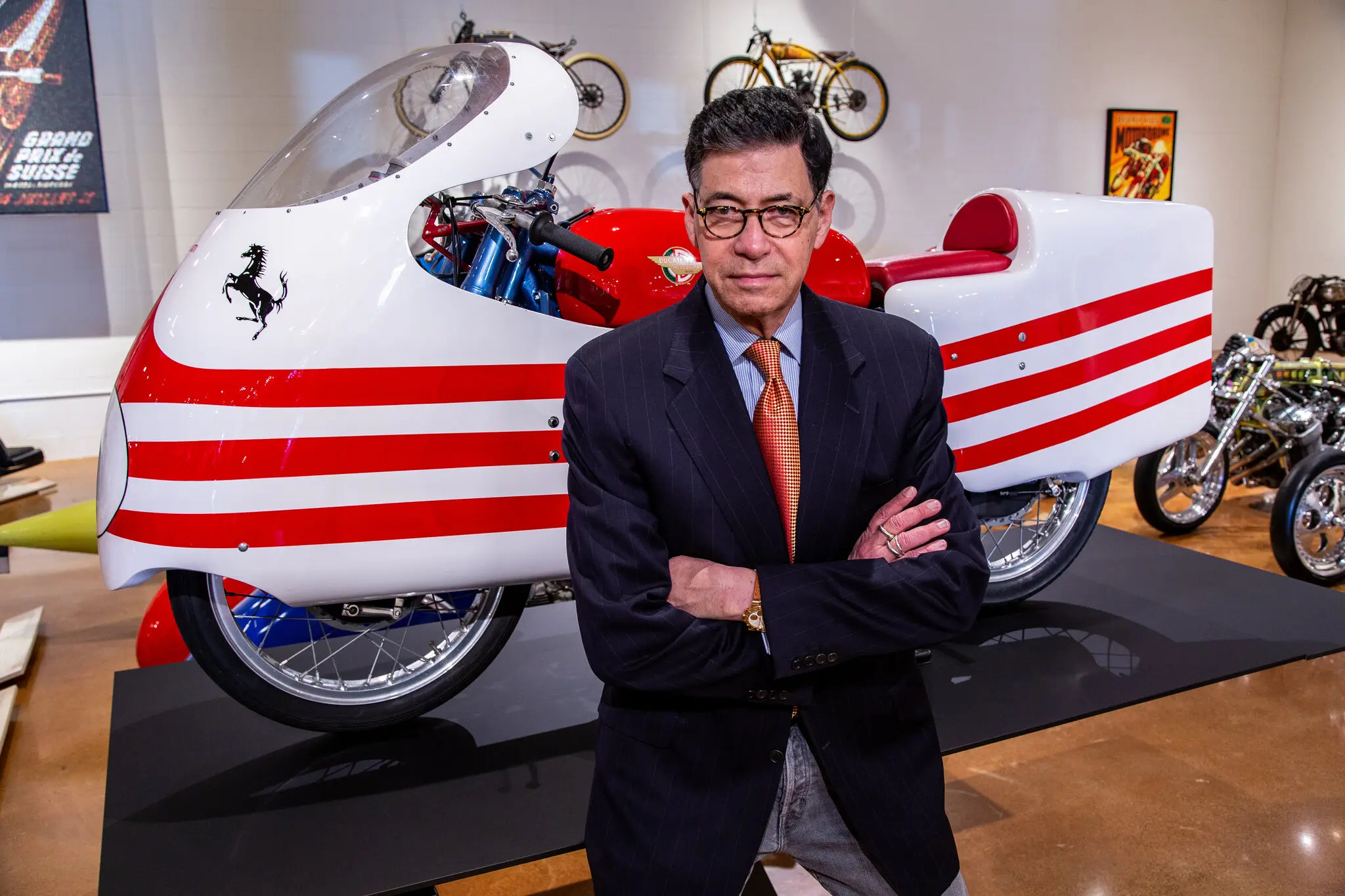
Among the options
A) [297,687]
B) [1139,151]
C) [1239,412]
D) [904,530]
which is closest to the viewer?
[904,530]

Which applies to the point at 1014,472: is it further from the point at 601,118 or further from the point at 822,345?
the point at 601,118

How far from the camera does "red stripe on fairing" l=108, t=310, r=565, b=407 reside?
2.02 metres

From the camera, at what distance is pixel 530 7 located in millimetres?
7742

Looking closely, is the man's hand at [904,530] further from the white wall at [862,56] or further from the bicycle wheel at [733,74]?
the bicycle wheel at [733,74]

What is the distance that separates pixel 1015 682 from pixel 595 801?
1.48 m

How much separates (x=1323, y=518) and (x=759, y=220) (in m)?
4.18

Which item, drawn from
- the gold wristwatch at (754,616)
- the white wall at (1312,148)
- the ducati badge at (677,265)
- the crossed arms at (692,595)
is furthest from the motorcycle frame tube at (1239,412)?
the white wall at (1312,148)

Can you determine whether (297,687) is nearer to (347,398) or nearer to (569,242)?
(347,398)

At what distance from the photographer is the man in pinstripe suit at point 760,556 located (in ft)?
4.49

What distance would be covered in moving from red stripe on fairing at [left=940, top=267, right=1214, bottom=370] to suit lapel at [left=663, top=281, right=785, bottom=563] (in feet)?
4.56

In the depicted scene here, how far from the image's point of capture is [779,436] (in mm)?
1456

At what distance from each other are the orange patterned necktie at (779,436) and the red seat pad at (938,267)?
1407mm

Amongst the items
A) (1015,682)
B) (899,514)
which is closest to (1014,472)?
(1015,682)

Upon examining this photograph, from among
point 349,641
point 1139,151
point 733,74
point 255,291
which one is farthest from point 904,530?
point 1139,151
